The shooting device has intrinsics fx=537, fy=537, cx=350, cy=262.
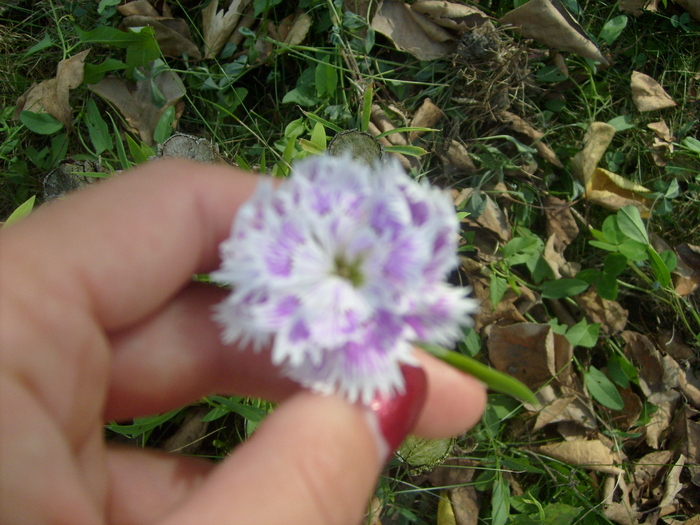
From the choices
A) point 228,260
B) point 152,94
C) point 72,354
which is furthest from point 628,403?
point 152,94

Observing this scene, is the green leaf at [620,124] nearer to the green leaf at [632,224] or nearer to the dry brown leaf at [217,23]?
the green leaf at [632,224]

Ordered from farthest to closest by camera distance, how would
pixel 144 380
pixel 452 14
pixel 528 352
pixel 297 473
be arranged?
pixel 452 14
pixel 528 352
pixel 144 380
pixel 297 473

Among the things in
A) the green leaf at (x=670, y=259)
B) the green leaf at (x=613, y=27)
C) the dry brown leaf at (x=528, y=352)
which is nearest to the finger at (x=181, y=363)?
the dry brown leaf at (x=528, y=352)

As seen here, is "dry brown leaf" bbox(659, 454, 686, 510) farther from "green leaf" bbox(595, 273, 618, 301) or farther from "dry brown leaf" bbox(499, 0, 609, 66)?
"dry brown leaf" bbox(499, 0, 609, 66)

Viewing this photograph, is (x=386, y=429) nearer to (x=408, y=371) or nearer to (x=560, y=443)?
(x=408, y=371)

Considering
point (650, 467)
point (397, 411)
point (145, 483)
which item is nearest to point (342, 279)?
point (397, 411)

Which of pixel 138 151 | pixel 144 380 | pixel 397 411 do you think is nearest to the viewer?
pixel 397 411

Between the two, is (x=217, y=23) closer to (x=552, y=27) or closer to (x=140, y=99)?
(x=140, y=99)
